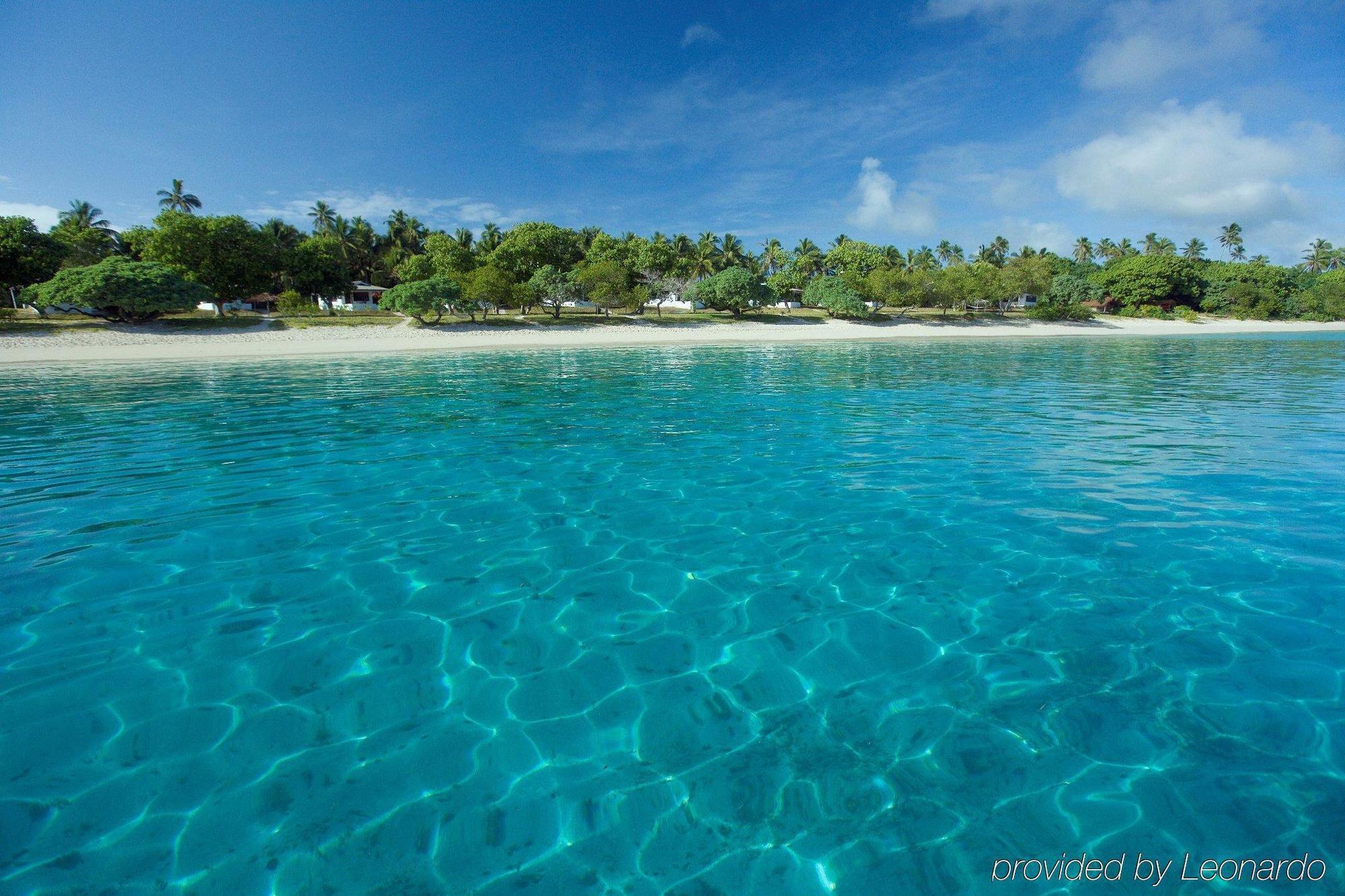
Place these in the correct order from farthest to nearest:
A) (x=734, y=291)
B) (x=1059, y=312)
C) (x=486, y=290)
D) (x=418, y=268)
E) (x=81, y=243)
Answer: (x=1059, y=312), (x=418, y=268), (x=734, y=291), (x=81, y=243), (x=486, y=290)

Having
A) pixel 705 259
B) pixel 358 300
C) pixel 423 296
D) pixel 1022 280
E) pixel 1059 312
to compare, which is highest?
pixel 705 259

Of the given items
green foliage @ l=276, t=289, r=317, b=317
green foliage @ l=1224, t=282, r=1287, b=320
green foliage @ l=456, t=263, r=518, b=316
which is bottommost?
green foliage @ l=276, t=289, r=317, b=317

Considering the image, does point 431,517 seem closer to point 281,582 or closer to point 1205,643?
point 281,582

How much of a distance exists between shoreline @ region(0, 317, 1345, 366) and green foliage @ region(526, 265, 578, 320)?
14.8 feet

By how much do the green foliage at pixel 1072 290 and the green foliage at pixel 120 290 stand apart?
88.8m

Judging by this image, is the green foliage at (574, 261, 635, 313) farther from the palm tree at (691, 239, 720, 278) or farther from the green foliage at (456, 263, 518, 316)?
the palm tree at (691, 239, 720, 278)

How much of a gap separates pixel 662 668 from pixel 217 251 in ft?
215

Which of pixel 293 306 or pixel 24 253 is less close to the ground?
pixel 24 253

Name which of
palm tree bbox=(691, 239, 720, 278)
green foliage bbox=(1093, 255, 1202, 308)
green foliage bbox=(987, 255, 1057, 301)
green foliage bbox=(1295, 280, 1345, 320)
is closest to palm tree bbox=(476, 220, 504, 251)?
palm tree bbox=(691, 239, 720, 278)

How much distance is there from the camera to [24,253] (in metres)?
45.8

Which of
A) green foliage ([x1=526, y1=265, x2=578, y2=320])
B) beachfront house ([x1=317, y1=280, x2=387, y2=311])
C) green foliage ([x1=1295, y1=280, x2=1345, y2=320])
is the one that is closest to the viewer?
green foliage ([x1=526, y1=265, x2=578, y2=320])

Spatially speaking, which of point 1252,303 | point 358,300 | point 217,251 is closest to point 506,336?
point 217,251

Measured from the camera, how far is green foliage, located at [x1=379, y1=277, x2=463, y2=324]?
4828cm

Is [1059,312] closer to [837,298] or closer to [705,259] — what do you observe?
[837,298]
